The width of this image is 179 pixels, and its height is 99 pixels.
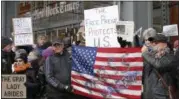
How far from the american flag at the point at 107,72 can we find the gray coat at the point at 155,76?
423 mm

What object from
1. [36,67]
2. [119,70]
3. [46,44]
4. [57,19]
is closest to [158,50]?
[119,70]

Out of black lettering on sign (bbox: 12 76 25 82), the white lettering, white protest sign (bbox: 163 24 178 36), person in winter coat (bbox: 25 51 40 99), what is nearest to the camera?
black lettering on sign (bbox: 12 76 25 82)

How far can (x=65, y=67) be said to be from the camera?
6977 millimetres

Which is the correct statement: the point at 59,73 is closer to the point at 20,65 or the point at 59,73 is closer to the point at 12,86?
the point at 12,86

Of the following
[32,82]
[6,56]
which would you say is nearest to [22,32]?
[6,56]

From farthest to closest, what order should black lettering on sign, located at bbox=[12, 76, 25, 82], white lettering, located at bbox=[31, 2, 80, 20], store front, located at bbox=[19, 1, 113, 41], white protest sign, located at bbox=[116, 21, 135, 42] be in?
white lettering, located at bbox=[31, 2, 80, 20]
store front, located at bbox=[19, 1, 113, 41]
black lettering on sign, located at bbox=[12, 76, 25, 82]
white protest sign, located at bbox=[116, 21, 135, 42]

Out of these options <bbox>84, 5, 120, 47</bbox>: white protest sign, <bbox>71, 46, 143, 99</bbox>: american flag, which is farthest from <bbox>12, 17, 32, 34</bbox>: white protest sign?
<bbox>71, 46, 143, 99</bbox>: american flag

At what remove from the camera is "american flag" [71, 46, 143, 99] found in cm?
644

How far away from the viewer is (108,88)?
675 centimetres

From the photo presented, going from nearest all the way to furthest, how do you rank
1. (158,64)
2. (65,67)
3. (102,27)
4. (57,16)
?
(158,64), (65,67), (102,27), (57,16)

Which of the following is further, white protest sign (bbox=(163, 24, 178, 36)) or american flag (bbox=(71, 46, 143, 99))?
white protest sign (bbox=(163, 24, 178, 36))

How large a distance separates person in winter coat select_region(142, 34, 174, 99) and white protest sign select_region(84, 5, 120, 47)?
1.12 m

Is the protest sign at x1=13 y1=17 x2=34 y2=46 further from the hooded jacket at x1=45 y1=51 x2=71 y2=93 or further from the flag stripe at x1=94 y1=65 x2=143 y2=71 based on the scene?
the flag stripe at x1=94 y1=65 x2=143 y2=71

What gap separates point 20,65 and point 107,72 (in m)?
1.94
